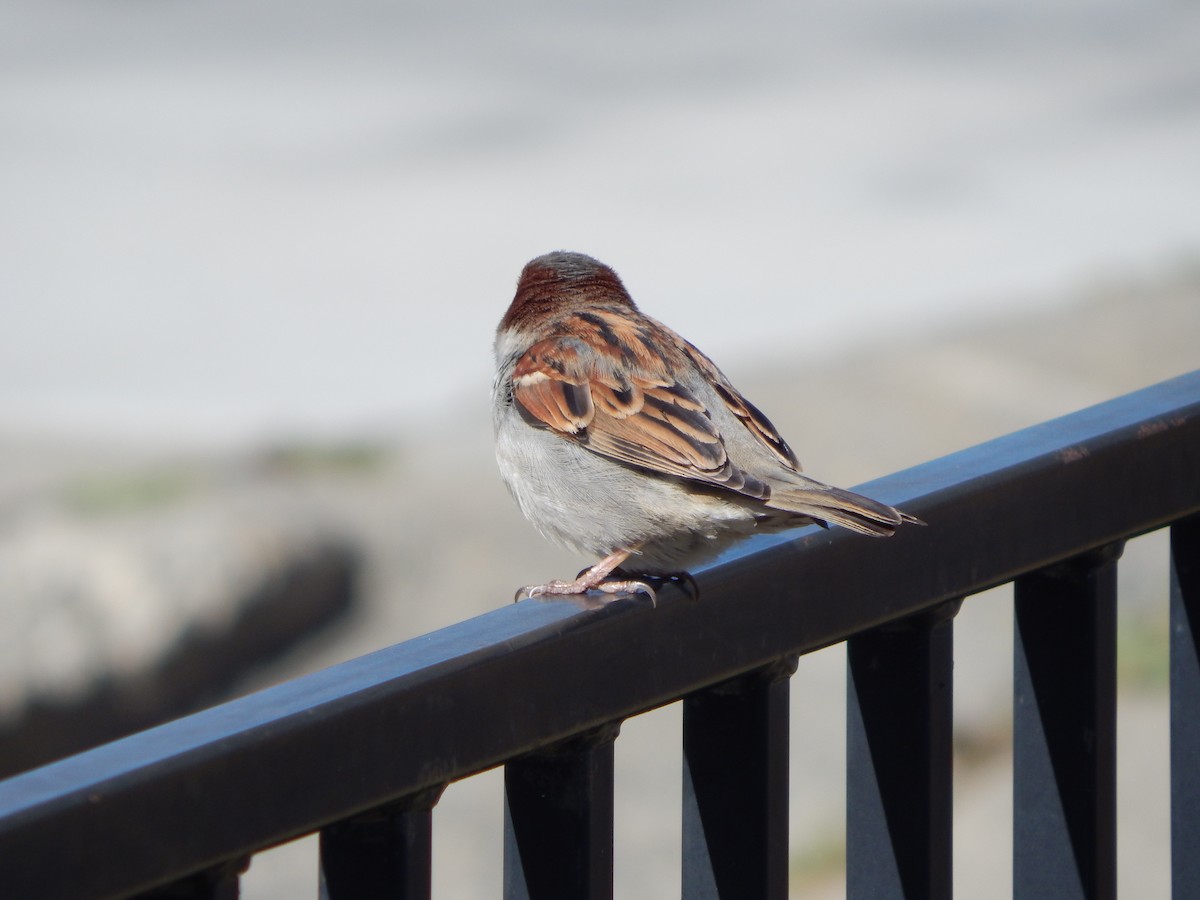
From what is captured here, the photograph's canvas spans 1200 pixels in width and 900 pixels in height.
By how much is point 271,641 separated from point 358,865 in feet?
20.3

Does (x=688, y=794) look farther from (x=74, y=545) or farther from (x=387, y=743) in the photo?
(x=74, y=545)

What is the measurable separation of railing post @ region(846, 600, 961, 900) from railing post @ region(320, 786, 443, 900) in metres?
0.61

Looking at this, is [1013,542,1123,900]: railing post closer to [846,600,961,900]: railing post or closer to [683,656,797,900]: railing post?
[846,600,961,900]: railing post

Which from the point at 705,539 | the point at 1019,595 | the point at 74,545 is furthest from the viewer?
the point at 74,545

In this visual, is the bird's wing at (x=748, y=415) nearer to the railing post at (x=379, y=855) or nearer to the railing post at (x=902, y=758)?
the railing post at (x=902, y=758)

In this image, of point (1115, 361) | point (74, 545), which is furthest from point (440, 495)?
point (1115, 361)

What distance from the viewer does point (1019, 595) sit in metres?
2.07

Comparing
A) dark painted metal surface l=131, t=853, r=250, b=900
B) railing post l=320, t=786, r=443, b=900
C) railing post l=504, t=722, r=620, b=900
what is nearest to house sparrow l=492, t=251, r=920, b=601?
railing post l=504, t=722, r=620, b=900

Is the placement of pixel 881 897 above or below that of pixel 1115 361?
below

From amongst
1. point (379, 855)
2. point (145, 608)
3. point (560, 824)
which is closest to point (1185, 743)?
point (560, 824)

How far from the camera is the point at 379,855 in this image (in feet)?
4.91

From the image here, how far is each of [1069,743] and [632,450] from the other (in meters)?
1.36

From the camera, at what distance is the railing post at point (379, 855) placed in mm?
1485

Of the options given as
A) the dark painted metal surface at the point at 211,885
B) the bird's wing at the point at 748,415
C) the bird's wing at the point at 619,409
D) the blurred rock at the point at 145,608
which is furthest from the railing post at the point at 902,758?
the blurred rock at the point at 145,608
